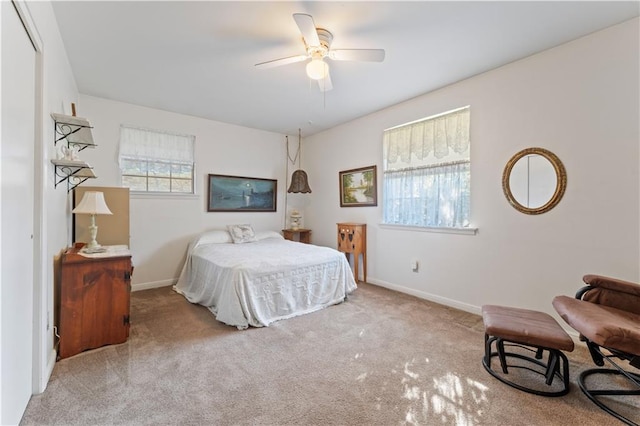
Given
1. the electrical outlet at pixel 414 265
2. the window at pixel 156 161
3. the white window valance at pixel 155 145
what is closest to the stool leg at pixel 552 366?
the electrical outlet at pixel 414 265

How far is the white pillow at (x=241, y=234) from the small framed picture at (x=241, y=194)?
0.45 meters

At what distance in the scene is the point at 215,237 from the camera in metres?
4.28

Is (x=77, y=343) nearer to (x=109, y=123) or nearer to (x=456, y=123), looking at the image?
(x=109, y=123)

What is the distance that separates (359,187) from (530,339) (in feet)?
10.2

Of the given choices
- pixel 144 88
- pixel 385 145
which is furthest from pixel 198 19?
pixel 385 145

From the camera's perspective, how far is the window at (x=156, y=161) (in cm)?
395

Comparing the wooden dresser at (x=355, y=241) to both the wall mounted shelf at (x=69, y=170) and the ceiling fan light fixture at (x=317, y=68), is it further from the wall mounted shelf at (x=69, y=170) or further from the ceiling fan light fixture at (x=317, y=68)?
the wall mounted shelf at (x=69, y=170)

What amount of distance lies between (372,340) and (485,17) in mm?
2812

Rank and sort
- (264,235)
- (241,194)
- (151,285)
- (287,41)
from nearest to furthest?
1. (287,41)
2. (151,285)
3. (264,235)
4. (241,194)

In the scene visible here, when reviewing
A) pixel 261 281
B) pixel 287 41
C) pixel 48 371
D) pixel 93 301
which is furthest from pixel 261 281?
pixel 287 41

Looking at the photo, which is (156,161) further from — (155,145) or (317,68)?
(317,68)

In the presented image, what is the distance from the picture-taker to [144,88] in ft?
11.3

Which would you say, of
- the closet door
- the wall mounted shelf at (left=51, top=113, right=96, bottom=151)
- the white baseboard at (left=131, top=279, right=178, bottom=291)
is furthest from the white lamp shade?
the white baseboard at (left=131, top=279, right=178, bottom=291)

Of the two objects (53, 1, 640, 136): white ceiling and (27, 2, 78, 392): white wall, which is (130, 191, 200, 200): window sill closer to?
(53, 1, 640, 136): white ceiling
